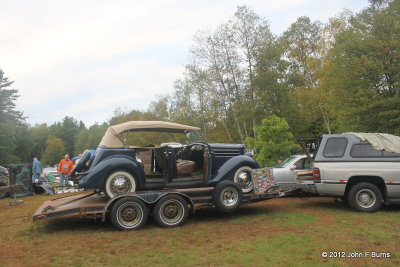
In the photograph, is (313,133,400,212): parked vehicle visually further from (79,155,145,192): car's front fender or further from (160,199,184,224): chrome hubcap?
(79,155,145,192): car's front fender

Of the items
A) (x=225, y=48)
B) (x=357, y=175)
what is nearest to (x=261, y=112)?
(x=225, y=48)

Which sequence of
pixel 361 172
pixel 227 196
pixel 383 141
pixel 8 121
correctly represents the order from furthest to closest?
pixel 8 121, pixel 383 141, pixel 361 172, pixel 227 196

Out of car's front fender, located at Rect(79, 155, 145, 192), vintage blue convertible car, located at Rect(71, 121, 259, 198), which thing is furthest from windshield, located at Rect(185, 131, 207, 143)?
car's front fender, located at Rect(79, 155, 145, 192)

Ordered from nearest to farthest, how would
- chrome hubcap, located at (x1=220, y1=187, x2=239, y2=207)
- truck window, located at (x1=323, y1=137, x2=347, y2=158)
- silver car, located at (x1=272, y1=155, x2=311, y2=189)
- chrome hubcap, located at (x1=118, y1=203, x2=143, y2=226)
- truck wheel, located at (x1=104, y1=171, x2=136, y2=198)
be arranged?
chrome hubcap, located at (x1=118, y1=203, x2=143, y2=226), truck wheel, located at (x1=104, y1=171, x2=136, y2=198), chrome hubcap, located at (x1=220, y1=187, x2=239, y2=207), truck window, located at (x1=323, y1=137, x2=347, y2=158), silver car, located at (x1=272, y1=155, x2=311, y2=189)

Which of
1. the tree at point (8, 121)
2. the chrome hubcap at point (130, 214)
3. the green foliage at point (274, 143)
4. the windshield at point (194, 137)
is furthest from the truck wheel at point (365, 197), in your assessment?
the tree at point (8, 121)

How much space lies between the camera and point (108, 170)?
7.20m

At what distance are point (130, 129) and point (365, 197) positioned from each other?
5769 mm

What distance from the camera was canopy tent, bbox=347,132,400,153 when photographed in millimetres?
8484

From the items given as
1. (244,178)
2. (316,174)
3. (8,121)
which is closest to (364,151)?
(316,174)

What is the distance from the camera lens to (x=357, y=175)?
27.5 feet

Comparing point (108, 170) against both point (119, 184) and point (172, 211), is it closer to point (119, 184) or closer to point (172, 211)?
point (119, 184)

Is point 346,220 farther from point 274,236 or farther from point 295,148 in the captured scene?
point 295,148

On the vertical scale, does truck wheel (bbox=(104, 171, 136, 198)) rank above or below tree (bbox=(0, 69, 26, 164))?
below

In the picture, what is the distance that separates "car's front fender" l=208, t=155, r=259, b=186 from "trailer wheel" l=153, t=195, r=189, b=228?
1013 mm
